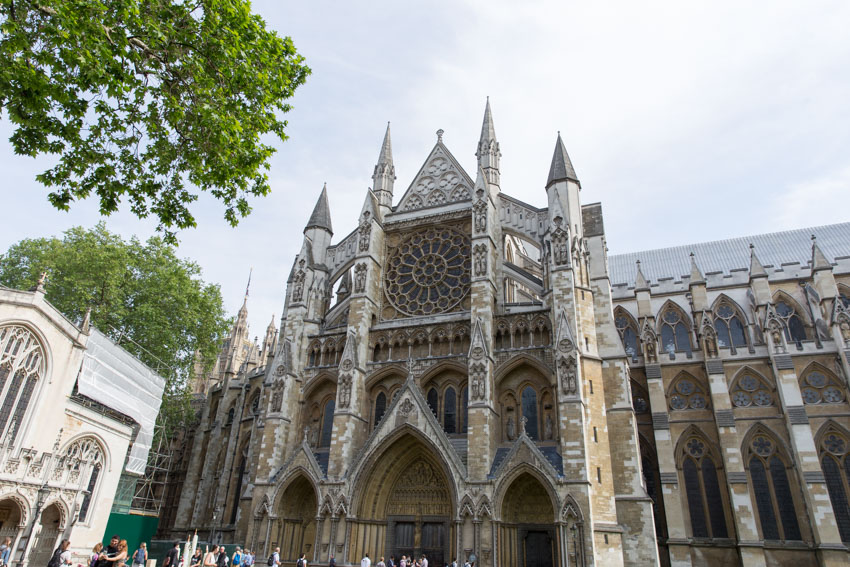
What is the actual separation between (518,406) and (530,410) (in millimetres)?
461

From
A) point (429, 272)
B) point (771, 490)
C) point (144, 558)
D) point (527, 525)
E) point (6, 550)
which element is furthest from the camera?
point (429, 272)

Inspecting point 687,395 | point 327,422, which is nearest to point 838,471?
point 687,395

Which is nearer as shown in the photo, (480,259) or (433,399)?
(433,399)

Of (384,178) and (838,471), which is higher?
(384,178)

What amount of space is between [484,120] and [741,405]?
18.0m

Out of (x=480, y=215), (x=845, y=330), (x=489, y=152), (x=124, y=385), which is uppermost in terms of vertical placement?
(x=489, y=152)

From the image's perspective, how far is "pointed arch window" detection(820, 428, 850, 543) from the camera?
2222cm

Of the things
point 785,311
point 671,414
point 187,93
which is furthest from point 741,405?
point 187,93

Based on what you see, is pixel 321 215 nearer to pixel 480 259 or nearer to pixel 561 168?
pixel 480 259

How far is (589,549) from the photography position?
16.6m

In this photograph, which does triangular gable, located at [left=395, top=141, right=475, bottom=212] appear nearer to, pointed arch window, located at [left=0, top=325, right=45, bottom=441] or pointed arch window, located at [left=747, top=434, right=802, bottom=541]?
pointed arch window, located at [left=0, top=325, right=45, bottom=441]

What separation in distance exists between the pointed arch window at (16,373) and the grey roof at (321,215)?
499 inches

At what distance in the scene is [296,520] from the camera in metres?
21.7

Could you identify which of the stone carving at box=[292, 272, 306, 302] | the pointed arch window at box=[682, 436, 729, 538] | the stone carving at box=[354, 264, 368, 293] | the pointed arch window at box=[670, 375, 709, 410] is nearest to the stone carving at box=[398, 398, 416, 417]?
the stone carving at box=[354, 264, 368, 293]
